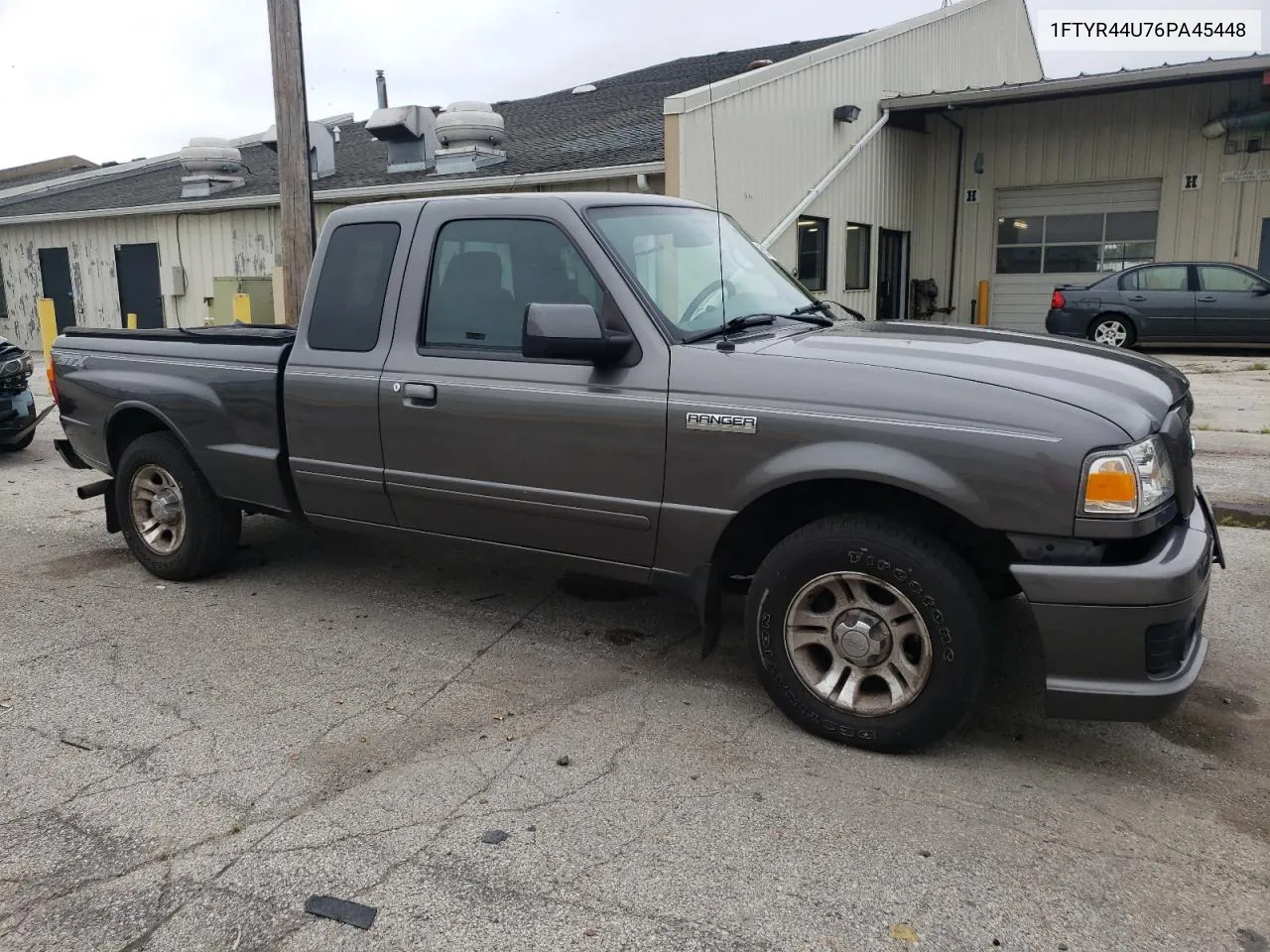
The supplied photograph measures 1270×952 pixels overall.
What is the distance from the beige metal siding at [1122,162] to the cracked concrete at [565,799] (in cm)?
1608

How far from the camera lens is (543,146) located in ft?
49.7

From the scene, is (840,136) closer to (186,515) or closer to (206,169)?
(206,169)

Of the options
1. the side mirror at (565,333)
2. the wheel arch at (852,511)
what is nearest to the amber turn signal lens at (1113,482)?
the wheel arch at (852,511)

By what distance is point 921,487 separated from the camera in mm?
3174

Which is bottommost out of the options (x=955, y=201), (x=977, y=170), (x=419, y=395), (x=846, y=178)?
(x=419, y=395)

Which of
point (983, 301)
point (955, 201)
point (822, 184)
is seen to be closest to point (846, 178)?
point (822, 184)

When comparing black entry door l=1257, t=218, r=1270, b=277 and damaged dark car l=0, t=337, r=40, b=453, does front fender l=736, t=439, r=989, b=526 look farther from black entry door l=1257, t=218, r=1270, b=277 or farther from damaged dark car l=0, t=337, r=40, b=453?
Result: black entry door l=1257, t=218, r=1270, b=277

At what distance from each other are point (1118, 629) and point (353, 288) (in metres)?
3.33

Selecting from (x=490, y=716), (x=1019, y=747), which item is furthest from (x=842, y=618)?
(x=490, y=716)

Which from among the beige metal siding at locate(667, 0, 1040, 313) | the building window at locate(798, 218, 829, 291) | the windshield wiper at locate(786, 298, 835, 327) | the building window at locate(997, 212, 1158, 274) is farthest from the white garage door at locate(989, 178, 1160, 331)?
the windshield wiper at locate(786, 298, 835, 327)

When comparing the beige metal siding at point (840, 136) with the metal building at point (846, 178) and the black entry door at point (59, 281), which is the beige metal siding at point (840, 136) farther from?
the black entry door at point (59, 281)

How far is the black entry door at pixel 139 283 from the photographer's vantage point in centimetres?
1842

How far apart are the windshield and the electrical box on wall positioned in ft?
51.6

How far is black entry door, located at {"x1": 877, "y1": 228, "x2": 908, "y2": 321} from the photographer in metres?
18.8
